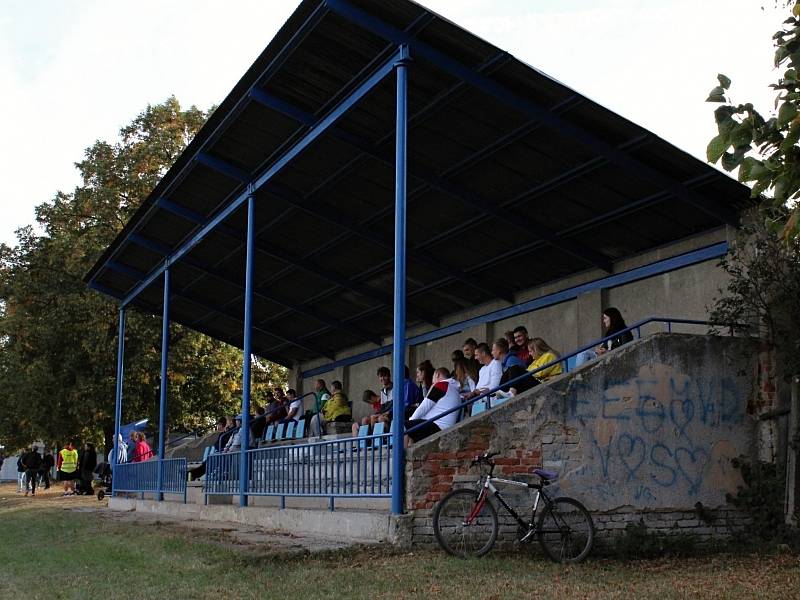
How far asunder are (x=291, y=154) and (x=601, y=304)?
6003 mm

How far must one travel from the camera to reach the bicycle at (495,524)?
33.4 feet

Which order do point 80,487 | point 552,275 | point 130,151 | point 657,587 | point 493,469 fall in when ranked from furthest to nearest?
point 130,151 → point 80,487 → point 552,275 → point 493,469 → point 657,587

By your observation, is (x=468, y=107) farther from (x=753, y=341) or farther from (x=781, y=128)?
(x=781, y=128)

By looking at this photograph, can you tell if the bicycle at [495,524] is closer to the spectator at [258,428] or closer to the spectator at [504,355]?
the spectator at [504,355]

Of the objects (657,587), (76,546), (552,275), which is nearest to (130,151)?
(552,275)

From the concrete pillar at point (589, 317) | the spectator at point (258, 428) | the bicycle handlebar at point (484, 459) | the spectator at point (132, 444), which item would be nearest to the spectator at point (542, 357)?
the bicycle handlebar at point (484, 459)

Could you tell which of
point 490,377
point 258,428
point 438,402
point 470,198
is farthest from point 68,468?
point 438,402

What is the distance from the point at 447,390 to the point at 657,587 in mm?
4154

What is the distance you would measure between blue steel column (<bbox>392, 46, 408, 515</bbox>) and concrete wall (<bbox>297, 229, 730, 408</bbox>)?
5511 mm

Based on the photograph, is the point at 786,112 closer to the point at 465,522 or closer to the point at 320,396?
the point at 465,522

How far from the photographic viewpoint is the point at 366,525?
11.2m

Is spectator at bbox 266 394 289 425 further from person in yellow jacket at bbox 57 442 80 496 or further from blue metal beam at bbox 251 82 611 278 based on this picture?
person in yellow jacket at bbox 57 442 80 496

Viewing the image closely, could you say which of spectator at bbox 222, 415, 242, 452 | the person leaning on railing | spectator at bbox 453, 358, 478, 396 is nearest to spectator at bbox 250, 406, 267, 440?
spectator at bbox 222, 415, 242, 452

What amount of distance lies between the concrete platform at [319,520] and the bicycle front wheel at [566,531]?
1479mm
